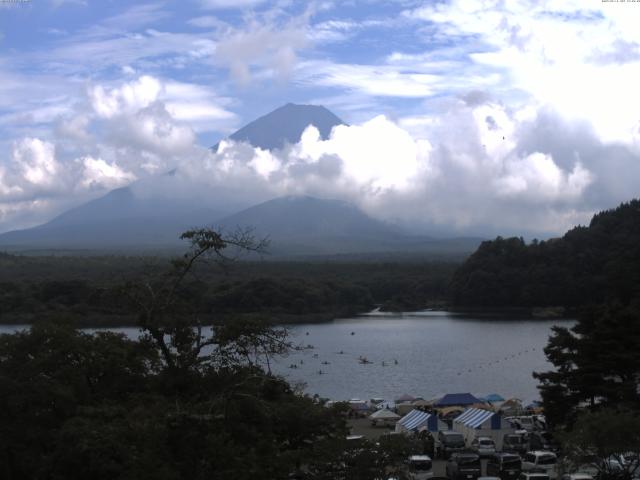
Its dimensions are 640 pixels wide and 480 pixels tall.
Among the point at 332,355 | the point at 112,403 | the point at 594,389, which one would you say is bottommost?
the point at 332,355

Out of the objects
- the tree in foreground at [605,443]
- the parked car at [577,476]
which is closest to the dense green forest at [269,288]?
the parked car at [577,476]

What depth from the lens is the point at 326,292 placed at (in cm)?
4803

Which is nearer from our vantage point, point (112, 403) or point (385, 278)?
point (112, 403)

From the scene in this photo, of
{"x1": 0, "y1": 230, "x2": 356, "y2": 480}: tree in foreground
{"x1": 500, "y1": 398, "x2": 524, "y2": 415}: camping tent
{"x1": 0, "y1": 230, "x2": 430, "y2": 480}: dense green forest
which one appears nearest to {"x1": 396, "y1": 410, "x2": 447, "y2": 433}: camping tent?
{"x1": 500, "y1": 398, "x2": 524, "y2": 415}: camping tent

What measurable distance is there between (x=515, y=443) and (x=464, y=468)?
2.52m

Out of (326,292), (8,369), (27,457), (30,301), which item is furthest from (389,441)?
(326,292)

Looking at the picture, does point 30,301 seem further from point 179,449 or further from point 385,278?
point 179,449

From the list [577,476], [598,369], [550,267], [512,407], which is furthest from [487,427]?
[550,267]

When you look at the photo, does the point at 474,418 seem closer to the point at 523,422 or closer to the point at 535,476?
the point at 523,422

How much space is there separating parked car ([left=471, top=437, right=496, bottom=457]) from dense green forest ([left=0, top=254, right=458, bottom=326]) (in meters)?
15.2

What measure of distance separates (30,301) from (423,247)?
9543cm

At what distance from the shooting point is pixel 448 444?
12297 mm

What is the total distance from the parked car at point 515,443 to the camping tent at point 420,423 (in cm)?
125

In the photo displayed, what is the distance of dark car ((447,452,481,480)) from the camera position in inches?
399
